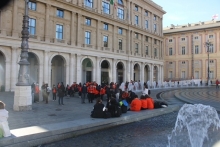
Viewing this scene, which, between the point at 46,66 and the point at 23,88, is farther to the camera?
the point at 46,66

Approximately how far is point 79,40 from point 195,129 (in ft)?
92.4

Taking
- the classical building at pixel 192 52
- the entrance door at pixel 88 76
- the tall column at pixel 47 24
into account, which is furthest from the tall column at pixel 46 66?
the classical building at pixel 192 52

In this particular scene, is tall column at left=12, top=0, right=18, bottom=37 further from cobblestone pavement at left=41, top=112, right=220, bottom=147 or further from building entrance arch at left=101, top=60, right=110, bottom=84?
cobblestone pavement at left=41, top=112, right=220, bottom=147

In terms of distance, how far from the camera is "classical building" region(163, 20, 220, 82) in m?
59.9

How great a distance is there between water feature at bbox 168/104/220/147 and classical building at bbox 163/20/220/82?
53.5m

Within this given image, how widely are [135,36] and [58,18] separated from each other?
20582 millimetres

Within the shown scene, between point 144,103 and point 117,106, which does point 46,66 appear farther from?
point 117,106

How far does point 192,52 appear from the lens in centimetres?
6356

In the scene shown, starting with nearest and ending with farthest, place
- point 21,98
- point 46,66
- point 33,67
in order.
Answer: point 21,98 → point 46,66 → point 33,67

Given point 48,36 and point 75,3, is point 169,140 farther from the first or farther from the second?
point 75,3

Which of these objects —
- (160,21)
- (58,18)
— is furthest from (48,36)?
(160,21)

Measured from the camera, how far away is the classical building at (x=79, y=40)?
26.7 metres

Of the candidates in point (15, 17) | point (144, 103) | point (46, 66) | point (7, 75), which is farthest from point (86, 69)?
point (144, 103)

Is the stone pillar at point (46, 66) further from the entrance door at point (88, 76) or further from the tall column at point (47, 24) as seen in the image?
the entrance door at point (88, 76)
